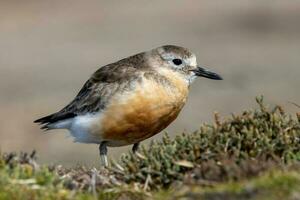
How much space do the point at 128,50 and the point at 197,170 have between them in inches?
888

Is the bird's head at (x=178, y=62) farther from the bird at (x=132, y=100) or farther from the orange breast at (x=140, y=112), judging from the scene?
the orange breast at (x=140, y=112)

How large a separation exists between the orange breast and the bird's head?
21.7 inches

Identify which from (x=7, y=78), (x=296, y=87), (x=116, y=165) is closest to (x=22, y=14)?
(x=7, y=78)

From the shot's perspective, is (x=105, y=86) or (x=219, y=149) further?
(x=105, y=86)

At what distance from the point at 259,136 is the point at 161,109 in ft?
8.19

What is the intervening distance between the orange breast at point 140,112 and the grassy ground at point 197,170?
1.61 meters

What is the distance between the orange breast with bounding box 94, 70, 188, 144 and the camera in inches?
506

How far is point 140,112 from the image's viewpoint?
42.2 feet

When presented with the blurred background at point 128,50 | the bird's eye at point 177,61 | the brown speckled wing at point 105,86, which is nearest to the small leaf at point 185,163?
the brown speckled wing at point 105,86

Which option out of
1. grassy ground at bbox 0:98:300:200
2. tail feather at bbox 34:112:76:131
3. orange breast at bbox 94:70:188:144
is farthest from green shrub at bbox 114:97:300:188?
tail feather at bbox 34:112:76:131

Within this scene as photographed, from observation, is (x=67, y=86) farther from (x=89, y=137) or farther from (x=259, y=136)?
(x=259, y=136)

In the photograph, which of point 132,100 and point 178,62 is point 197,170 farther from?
point 178,62

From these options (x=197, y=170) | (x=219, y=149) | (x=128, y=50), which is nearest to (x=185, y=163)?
(x=219, y=149)

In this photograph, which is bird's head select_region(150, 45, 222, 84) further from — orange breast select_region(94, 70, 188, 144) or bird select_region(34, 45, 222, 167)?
orange breast select_region(94, 70, 188, 144)
